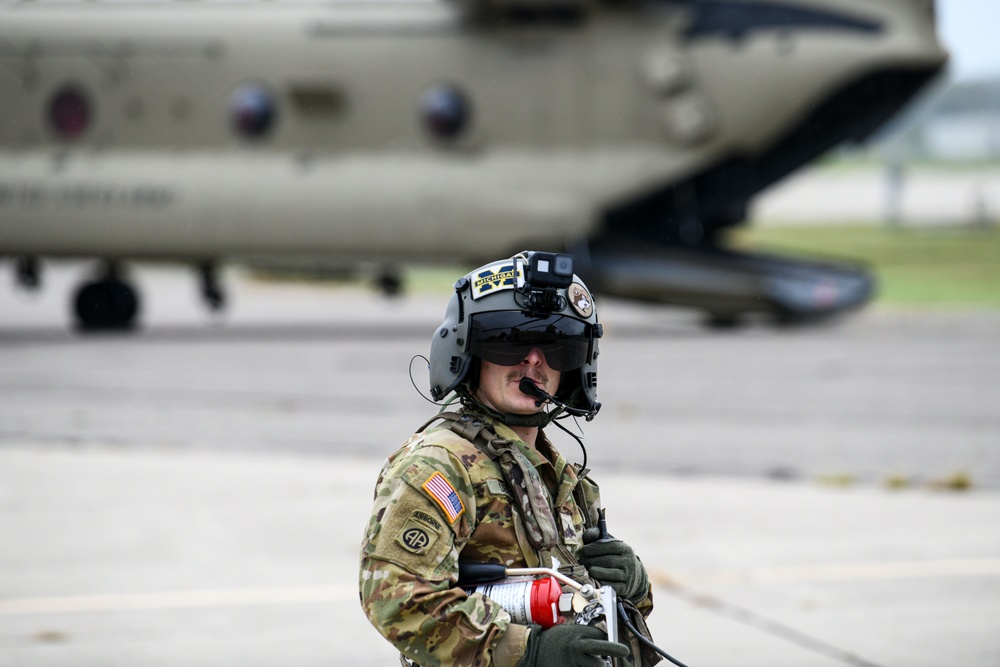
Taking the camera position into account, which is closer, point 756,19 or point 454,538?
point 454,538

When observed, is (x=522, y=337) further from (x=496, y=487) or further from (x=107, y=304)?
(x=107, y=304)

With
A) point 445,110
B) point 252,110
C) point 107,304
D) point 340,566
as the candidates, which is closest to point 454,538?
point 340,566

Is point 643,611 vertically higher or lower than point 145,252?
lower

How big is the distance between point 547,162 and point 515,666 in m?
16.5

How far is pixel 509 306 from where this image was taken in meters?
2.68

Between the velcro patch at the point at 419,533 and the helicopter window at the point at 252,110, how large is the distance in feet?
55.4

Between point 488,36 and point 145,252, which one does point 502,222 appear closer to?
point 488,36

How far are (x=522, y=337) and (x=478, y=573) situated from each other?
0.45 m

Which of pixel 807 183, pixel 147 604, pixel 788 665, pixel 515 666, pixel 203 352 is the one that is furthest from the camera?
pixel 807 183

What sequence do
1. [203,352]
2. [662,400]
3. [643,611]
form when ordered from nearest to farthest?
1. [643,611]
2. [662,400]
3. [203,352]

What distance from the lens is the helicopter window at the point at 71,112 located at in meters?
18.9

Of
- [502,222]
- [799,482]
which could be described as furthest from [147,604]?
[502,222]

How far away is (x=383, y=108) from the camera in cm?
1880

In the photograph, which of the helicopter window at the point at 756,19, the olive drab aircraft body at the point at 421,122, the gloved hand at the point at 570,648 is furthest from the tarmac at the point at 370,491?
the helicopter window at the point at 756,19
